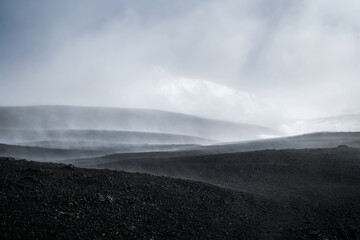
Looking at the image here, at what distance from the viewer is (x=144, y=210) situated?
8.69m

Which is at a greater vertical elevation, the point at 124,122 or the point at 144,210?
the point at 124,122

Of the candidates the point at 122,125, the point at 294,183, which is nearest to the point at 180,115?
the point at 122,125

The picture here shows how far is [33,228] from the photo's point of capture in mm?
6715

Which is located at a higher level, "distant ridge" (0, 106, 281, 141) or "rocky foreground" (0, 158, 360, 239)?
"distant ridge" (0, 106, 281, 141)

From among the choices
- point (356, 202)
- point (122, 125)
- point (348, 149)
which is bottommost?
point (356, 202)

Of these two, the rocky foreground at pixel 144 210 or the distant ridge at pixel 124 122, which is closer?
the rocky foreground at pixel 144 210

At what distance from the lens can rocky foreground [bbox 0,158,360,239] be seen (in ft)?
23.7

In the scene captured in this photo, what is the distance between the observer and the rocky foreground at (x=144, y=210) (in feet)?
23.7

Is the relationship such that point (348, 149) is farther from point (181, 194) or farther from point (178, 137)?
point (178, 137)

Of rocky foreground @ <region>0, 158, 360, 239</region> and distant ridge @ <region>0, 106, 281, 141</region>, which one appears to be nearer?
rocky foreground @ <region>0, 158, 360, 239</region>

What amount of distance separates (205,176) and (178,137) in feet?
112

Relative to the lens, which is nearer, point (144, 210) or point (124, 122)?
point (144, 210)

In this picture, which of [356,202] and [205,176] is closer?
[356,202]

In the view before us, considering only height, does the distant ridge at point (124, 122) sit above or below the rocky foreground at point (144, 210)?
above
